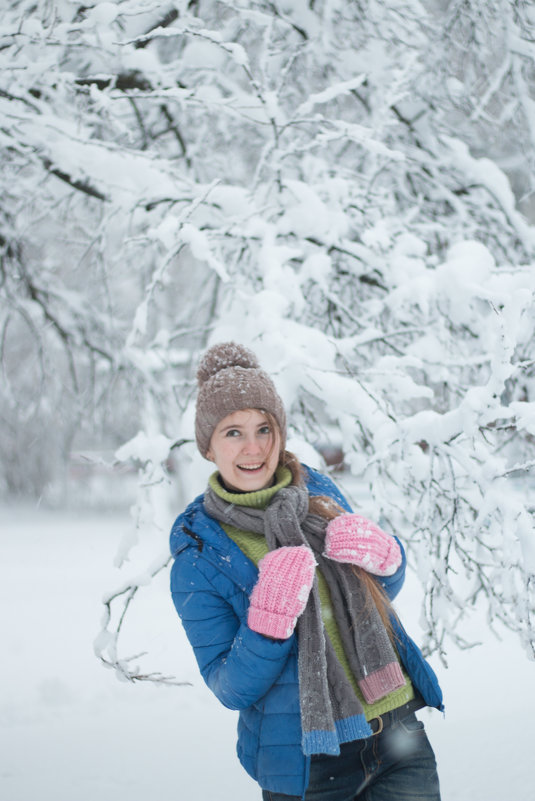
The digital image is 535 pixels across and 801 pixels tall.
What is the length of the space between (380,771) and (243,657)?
0.46 meters

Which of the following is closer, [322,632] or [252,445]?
[322,632]

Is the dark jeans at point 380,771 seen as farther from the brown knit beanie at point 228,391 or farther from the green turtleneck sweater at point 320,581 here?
the brown knit beanie at point 228,391

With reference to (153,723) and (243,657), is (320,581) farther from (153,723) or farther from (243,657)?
(153,723)

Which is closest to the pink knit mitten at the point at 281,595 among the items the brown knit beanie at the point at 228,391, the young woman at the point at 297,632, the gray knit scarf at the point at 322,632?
the young woman at the point at 297,632

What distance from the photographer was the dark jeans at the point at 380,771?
148 cm

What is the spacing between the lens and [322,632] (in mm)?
1482

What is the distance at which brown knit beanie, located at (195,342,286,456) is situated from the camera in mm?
1723

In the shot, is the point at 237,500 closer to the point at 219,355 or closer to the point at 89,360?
the point at 219,355

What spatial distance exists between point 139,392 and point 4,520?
10233 mm

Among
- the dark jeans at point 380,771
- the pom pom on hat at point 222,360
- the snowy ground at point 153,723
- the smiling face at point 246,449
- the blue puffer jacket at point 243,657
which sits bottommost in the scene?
the snowy ground at point 153,723

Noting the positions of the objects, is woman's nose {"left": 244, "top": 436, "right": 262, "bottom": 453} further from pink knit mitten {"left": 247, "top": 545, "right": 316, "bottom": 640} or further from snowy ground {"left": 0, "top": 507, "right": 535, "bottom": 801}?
snowy ground {"left": 0, "top": 507, "right": 535, "bottom": 801}

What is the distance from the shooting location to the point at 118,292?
6.19 meters

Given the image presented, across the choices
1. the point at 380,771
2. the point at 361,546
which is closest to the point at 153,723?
the point at 380,771

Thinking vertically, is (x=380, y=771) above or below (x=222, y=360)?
below
